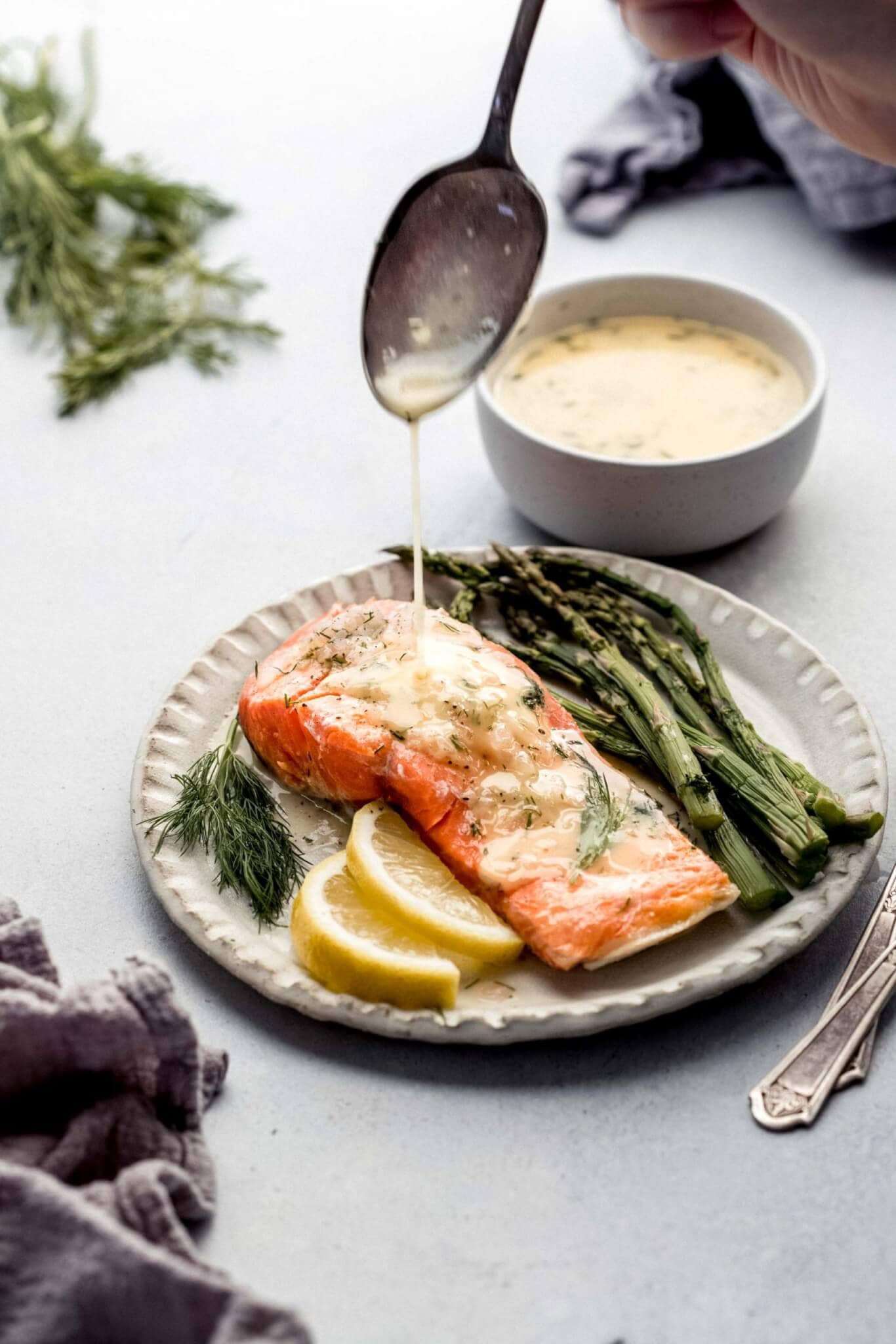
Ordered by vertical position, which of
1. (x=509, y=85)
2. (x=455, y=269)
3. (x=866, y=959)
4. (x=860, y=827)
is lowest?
(x=866, y=959)

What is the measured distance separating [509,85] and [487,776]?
5.63ft

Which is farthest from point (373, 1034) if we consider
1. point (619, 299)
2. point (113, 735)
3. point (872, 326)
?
point (872, 326)

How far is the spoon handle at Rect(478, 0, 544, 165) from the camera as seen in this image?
332 cm

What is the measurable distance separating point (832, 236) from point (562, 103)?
1.77 meters

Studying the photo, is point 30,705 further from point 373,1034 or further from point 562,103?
point 562,103

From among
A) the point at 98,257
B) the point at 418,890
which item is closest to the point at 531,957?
the point at 418,890

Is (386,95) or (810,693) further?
(386,95)

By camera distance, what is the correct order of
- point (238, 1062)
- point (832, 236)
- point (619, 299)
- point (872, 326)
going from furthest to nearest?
1. point (832, 236)
2. point (872, 326)
3. point (619, 299)
4. point (238, 1062)

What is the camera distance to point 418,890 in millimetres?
3135

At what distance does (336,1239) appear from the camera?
2619mm

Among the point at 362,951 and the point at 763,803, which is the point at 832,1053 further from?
the point at 362,951

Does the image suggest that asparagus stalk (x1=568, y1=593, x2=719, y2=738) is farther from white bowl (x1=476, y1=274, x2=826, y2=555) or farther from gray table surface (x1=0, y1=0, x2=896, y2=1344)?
gray table surface (x1=0, y1=0, x2=896, y2=1344)

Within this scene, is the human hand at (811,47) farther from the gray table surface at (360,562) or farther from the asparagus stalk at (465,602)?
the asparagus stalk at (465,602)

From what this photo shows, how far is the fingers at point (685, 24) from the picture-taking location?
3996mm
